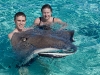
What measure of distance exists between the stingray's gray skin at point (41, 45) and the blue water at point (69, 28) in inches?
27.2

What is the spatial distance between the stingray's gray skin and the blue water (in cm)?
69

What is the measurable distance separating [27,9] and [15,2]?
53.1 inches

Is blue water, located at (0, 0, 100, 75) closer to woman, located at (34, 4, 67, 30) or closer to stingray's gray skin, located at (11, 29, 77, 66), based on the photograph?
stingray's gray skin, located at (11, 29, 77, 66)

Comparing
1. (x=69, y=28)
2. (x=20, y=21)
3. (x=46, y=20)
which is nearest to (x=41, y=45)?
(x=20, y=21)

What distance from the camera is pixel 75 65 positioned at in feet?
22.2

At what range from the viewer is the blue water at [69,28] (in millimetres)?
6504

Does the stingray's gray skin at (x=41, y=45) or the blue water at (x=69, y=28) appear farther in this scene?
the blue water at (x=69, y=28)

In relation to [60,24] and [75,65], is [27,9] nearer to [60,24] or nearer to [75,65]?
[60,24]

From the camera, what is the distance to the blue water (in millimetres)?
6504

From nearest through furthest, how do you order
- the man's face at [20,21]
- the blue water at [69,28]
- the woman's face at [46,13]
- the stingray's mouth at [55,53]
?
1. the stingray's mouth at [55,53]
2. the blue water at [69,28]
3. the man's face at [20,21]
4. the woman's face at [46,13]

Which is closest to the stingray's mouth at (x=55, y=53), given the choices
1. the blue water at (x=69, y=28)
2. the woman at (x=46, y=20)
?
the blue water at (x=69, y=28)

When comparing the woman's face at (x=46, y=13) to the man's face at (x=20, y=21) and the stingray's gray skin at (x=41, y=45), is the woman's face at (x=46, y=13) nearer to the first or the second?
the man's face at (x=20, y=21)

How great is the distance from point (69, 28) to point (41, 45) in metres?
3.92

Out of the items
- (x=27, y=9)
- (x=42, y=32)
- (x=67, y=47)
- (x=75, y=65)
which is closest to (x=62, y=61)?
(x=75, y=65)
